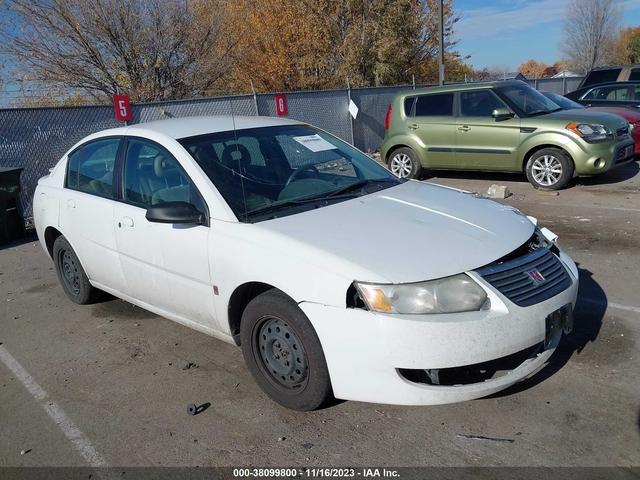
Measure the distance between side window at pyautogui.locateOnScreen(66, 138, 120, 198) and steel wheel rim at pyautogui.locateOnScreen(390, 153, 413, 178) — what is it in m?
6.84

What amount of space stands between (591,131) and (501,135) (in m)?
1.35

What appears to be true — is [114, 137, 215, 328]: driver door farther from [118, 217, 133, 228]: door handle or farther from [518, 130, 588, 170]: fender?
[518, 130, 588, 170]: fender

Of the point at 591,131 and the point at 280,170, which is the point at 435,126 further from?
the point at 280,170

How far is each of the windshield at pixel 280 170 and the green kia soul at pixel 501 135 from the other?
5422 millimetres

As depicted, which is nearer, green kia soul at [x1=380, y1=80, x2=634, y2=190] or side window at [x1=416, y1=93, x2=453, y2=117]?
green kia soul at [x1=380, y1=80, x2=634, y2=190]

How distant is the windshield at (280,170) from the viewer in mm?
3535

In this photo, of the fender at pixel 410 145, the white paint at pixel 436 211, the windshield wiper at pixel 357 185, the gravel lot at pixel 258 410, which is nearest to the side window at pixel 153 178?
the windshield wiper at pixel 357 185

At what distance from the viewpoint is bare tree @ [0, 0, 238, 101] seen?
1486cm

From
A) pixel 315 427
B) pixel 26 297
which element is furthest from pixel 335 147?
pixel 26 297

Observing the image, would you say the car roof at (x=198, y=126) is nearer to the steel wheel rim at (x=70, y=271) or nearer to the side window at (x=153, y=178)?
the side window at (x=153, y=178)

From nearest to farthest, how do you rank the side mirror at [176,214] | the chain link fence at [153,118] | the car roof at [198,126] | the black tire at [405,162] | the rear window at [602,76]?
the side mirror at [176,214]
the car roof at [198,126]
the chain link fence at [153,118]
the black tire at [405,162]
the rear window at [602,76]

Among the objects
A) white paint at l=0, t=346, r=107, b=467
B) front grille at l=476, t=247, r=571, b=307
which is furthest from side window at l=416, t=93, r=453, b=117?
white paint at l=0, t=346, r=107, b=467

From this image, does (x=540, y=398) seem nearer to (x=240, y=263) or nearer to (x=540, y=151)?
(x=240, y=263)

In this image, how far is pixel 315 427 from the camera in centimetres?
304
